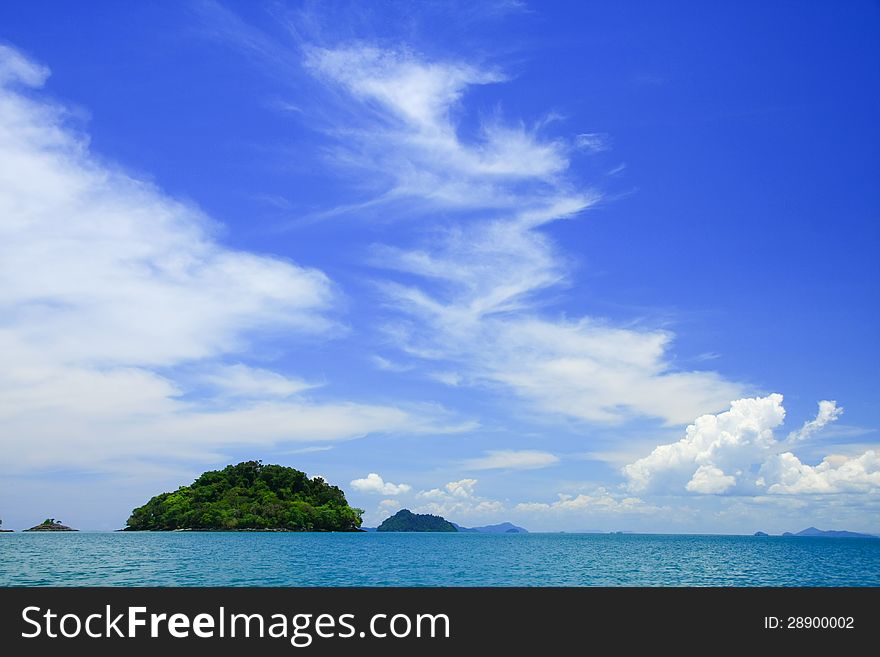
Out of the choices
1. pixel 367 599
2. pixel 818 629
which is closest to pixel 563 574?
pixel 818 629

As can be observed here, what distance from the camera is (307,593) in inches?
729

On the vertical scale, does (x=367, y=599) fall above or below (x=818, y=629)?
above

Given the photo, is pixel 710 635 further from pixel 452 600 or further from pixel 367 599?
pixel 367 599

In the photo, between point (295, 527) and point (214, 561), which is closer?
A: point (214, 561)

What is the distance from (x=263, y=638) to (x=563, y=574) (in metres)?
46.3

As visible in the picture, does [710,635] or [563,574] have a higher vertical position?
[710,635]

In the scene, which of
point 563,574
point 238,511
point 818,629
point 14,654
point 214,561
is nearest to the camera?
point 14,654

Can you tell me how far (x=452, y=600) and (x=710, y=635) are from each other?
7239mm

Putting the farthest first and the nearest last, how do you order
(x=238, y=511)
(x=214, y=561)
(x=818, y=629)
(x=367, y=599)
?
1. (x=238, y=511)
2. (x=214, y=561)
3. (x=818, y=629)
4. (x=367, y=599)

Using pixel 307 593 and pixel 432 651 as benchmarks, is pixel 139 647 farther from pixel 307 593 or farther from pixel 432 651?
pixel 432 651

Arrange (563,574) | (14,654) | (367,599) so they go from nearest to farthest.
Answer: (14,654), (367,599), (563,574)

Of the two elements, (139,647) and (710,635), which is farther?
(710,635)

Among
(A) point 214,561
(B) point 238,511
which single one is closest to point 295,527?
(B) point 238,511

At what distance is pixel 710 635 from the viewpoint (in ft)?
60.8
